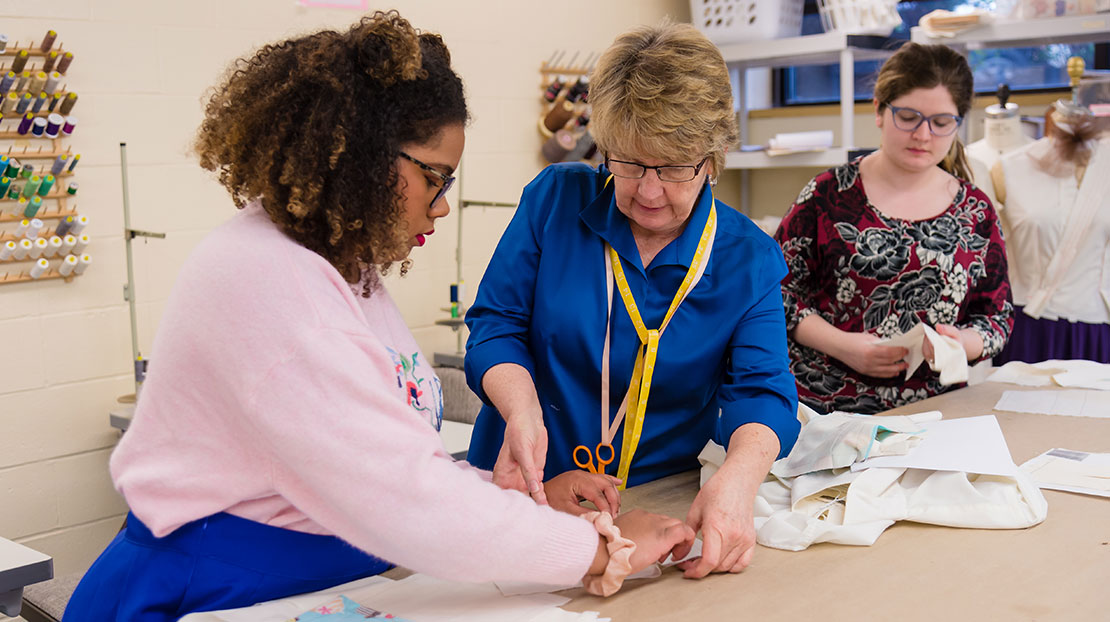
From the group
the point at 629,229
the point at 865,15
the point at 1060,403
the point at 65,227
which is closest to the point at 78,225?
the point at 65,227

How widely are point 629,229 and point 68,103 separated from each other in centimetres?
182

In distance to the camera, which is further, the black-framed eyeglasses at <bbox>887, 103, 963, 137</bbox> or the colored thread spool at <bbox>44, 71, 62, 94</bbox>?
the colored thread spool at <bbox>44, 71, 62, 94</bbox>

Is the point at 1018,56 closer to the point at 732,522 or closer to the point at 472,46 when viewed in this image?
the point at 472,46

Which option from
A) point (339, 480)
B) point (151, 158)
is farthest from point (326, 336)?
point (151, 158)

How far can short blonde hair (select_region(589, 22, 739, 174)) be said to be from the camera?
4.92ft

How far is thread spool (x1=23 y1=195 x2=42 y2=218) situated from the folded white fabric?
2207 millimetres

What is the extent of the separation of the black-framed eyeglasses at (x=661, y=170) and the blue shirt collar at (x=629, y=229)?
0.13 meters

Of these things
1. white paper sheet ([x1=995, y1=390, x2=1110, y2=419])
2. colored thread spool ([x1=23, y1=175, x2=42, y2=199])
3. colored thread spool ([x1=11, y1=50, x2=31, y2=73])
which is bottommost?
white paper sheet ([x1=995, y1=390, x2=1110, y2=419])

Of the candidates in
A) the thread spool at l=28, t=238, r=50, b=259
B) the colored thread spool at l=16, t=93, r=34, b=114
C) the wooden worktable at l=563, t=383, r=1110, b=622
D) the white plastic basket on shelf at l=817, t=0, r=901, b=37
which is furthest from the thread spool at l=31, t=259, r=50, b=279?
the white plastic basket on shelf at l=817, t=0, r=901, b=37

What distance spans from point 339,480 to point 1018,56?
4.13 meters

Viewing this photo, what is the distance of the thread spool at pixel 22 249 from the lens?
268 centimetres

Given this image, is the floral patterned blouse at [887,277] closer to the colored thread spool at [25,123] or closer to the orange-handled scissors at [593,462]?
the orange-handled scissors at [593,462]

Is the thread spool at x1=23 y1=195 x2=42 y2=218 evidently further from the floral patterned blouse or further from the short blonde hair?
the floral patterned blouse

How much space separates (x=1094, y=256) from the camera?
303cm
